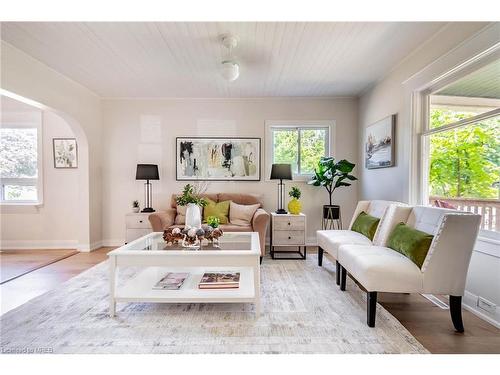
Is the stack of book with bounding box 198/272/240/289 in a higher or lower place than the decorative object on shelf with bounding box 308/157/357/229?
lower

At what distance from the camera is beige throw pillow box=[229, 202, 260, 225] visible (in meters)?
3.91

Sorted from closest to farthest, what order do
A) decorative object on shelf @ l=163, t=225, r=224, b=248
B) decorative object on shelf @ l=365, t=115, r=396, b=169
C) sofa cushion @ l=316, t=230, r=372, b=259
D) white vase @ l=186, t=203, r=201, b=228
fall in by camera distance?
decorative object on shelf @ l=163, t=225, r=224, b=248, sofa cushion @ l=316, t=230, r=372, b=259, white vase @ l=186, t=203, r=201, b=228, decorative object on shelf @ l=365, t=115, r=396, b=169

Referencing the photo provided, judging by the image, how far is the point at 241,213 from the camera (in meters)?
3.97

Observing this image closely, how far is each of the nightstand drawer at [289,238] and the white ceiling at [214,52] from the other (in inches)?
85.9

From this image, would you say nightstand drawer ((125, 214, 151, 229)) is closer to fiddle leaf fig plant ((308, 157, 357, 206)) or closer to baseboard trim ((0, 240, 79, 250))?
baseboard trim ((0, 240, 79, 250))

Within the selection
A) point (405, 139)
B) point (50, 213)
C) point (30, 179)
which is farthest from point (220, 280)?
point (30, 179)

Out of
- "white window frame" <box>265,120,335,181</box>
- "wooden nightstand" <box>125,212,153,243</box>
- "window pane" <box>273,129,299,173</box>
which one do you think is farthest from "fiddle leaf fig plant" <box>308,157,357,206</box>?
"wooden nightstand" <box>125,212,153,243</box>

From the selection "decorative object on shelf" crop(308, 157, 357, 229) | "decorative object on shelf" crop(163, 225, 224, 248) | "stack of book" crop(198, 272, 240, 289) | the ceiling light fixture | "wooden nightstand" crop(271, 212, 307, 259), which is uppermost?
the ceiling light fixture

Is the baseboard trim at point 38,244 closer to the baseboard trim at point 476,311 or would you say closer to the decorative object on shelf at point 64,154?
the decorative object on shelf at point 64,154

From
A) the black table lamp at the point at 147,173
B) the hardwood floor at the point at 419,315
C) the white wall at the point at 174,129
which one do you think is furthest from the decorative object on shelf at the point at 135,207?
the hardwood floor at the point at 419,315

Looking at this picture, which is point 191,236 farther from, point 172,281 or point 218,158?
point 218,158

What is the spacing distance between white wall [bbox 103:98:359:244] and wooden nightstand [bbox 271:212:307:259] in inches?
31.1

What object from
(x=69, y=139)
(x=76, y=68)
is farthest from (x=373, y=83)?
(x=69, y=139)

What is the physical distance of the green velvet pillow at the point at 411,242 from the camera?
6.44 ft
